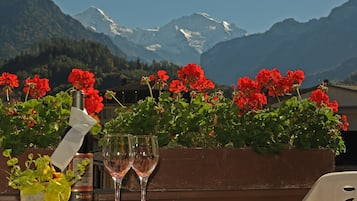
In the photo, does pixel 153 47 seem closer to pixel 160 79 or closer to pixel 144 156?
pixel 160 79

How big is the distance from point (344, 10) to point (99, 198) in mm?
154618

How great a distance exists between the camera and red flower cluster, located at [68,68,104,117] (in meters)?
1.72

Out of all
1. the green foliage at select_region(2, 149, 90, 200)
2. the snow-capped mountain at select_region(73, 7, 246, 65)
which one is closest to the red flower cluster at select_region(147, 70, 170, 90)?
the green foliage at select_region(2, 149, 90, 200)

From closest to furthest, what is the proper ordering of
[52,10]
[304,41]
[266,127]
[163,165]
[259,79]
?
[163,165]
[266,127]
[259,79]
[52,10]
[304,41]

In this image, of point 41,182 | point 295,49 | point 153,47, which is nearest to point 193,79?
point 41,182

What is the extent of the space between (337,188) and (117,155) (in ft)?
2.11

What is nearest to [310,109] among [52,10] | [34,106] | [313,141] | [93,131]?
[313,141]

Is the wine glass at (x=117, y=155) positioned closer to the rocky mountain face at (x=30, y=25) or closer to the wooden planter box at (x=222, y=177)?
the wooden planter box at (x=222, y=177)

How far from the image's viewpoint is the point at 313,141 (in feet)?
6.13

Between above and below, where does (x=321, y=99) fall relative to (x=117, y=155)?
above

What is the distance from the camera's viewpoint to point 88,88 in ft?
5.83

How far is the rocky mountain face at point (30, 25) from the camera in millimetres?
72812

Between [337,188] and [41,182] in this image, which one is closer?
[41,182]

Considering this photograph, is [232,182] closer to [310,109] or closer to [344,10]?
[310,109]
